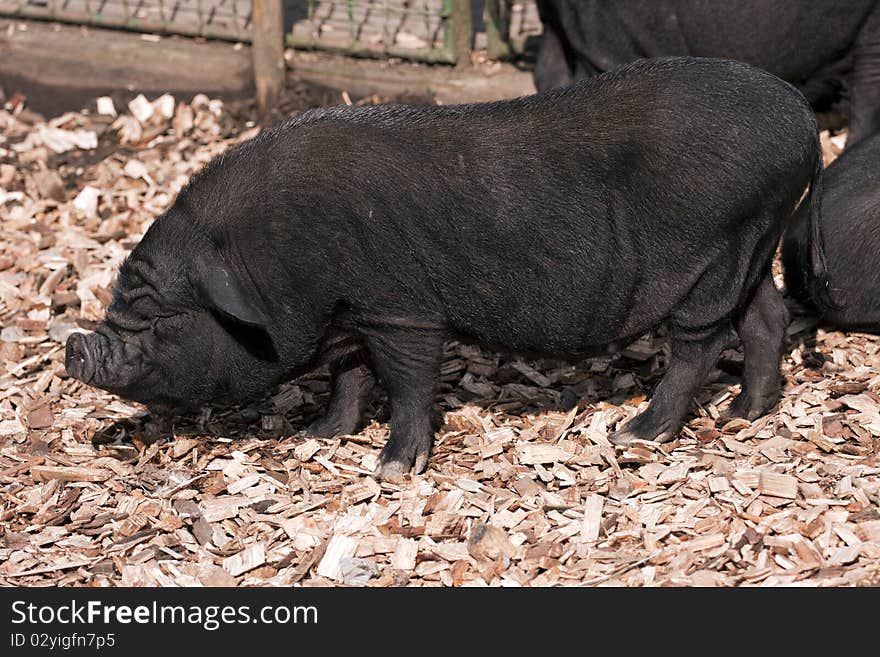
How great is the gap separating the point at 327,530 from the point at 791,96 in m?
2.36

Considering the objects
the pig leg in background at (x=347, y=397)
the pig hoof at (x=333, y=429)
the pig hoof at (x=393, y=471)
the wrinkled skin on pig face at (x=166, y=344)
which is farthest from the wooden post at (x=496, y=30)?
the pig hoof at (x=393, y=471)

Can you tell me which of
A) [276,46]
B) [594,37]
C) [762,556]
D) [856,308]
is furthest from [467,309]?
[276,46]

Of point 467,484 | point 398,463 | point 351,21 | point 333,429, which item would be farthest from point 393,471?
point 351,21

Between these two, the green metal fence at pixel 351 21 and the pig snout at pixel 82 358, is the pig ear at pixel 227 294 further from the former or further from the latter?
the green metal fence at pixel 351 21

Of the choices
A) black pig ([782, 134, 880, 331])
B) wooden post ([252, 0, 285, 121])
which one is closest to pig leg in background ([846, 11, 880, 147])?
black pig ([782, 134, 880, 331])

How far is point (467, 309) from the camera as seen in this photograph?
5.20m

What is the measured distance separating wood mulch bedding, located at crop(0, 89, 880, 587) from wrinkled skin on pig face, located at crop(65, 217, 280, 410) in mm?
381

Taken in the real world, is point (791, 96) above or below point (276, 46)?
above

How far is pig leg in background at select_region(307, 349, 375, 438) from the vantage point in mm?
5754

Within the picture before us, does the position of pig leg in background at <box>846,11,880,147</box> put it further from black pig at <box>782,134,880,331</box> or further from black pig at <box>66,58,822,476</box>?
black pig at <box>66,58,822,476</box>

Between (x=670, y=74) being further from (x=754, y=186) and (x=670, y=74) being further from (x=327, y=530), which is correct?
(x=327, y=530)

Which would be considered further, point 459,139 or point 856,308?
point 856,308

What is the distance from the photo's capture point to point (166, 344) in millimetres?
5340

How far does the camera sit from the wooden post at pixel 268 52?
342 inches
